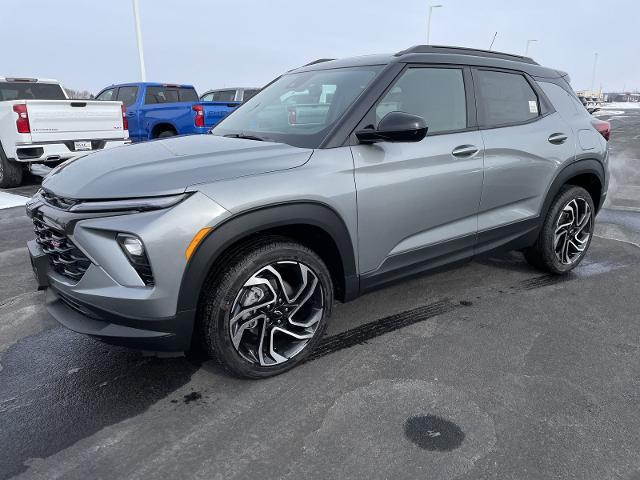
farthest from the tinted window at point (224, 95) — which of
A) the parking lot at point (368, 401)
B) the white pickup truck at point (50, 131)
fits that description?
the parking lot at point (368, 401)

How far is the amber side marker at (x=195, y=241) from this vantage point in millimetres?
2223

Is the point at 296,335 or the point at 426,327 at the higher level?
the point at 296,335

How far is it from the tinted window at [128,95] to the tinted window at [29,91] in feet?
5.14

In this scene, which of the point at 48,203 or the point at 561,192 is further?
the point at 561,192

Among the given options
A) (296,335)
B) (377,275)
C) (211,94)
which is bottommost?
(296,335)

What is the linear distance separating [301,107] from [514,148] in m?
1.57

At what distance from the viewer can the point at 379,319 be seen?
3.42 meters

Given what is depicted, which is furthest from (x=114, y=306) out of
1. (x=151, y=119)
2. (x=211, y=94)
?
(x=211, y=94)

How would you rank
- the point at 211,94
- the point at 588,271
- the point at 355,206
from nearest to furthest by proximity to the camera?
the point at 355,206
the point at 588,271
the point at 211,94

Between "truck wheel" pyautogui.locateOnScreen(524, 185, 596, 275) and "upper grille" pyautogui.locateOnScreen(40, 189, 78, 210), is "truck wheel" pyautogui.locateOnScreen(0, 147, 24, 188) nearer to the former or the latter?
"upper grille" pyautogui.locateOnScreen(40, 189, 78, 210)

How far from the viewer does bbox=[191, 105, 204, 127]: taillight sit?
1018 cm

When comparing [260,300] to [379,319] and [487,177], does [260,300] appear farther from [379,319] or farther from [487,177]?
[487,177]

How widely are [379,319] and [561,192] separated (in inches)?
76.5

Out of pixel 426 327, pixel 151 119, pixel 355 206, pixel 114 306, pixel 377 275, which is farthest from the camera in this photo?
pixel 151 119
